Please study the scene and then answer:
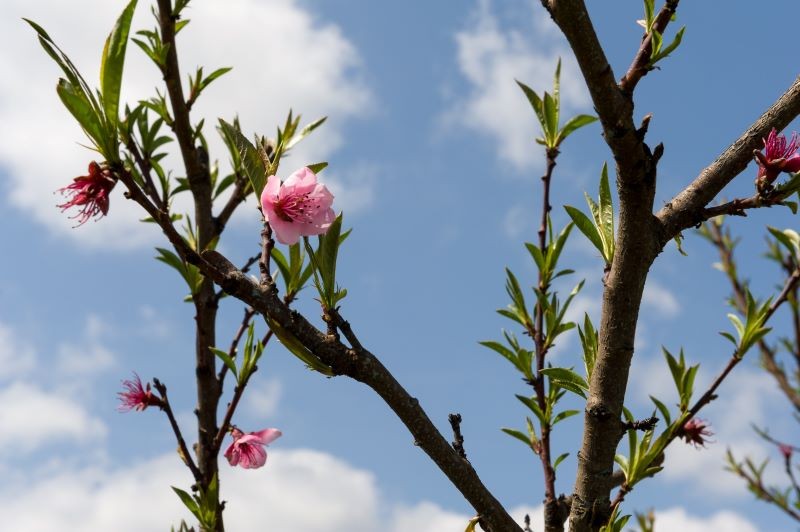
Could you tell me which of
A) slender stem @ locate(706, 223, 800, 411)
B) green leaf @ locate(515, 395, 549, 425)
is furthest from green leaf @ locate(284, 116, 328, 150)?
slender stem @ locate(706, 223, 800, 411)

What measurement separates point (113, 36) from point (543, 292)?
1268 millimetres

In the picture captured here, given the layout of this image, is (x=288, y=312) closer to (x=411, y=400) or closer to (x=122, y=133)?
(x=411, y=400)

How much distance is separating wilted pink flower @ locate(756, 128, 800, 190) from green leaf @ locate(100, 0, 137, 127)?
3.07ft

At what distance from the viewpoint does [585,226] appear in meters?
1.24

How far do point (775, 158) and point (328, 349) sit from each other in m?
0.76

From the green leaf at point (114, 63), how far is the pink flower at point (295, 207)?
0.23 metres

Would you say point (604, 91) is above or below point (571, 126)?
below

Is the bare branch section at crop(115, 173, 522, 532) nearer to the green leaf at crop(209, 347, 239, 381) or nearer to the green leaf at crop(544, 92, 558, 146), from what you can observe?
the green leaf at crop(209, 347, 239, 381)

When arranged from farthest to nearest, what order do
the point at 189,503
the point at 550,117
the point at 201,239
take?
the point at 201,239 → the point at 550,117 → the point at 189,503

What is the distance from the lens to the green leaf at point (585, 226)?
4.05 feet

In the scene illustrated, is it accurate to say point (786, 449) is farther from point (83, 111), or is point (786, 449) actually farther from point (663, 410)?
point (83, 111)

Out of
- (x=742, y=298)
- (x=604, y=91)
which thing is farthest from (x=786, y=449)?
(x=604, y=91)

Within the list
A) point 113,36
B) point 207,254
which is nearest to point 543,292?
point 207,254

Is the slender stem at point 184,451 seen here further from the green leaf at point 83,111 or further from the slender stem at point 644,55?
the slender stem at point 644,55
